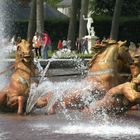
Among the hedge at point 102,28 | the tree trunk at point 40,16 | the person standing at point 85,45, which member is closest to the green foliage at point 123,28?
the hedge at point 102,28

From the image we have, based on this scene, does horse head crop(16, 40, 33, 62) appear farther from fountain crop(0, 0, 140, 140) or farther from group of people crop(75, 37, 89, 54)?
group of people crop(75, 37, 89, 54)

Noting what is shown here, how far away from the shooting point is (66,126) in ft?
30.6

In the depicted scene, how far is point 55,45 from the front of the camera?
46.5 m

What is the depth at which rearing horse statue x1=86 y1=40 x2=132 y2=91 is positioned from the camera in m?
10.9

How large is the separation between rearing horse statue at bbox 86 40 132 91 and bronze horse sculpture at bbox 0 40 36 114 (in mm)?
1061

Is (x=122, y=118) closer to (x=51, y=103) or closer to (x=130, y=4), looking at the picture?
(x=51, y=103)

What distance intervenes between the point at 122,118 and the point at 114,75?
108cm

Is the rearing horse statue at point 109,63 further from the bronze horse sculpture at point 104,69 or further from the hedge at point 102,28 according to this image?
the hedge at point 102,28

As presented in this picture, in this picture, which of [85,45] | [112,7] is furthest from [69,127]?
[112,7]

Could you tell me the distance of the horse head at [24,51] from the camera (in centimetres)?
1105

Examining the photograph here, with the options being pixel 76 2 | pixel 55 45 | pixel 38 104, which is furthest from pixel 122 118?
pixel 55 45

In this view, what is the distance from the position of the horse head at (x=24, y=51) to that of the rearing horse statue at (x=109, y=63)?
1.10 meters

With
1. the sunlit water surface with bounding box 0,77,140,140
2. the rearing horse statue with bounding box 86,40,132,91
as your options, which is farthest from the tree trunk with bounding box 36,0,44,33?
the sunlit water surface with bounding box 0,77,140,140

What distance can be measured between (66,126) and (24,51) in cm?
217
